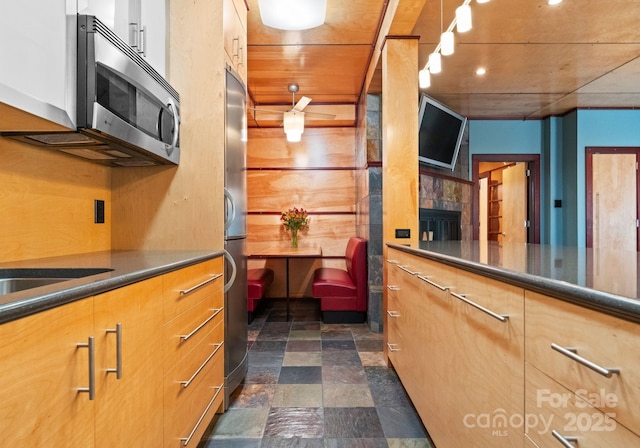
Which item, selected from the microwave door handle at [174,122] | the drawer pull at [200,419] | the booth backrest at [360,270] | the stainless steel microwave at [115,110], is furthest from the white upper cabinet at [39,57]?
the booth backrest at [360,270]

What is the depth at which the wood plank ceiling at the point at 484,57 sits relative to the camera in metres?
→ 2.81

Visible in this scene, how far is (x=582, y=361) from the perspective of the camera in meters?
0.67

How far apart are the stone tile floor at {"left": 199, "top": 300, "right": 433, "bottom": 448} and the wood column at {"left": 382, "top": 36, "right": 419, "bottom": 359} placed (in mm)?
1070

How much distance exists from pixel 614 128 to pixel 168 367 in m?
6.46

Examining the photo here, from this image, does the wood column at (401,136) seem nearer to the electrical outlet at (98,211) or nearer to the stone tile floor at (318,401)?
the stone tile floor at (318,401)

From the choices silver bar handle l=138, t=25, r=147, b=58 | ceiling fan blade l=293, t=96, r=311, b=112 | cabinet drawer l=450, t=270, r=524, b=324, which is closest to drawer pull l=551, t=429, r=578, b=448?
cabinet drawer l=450, t=270, r=524, b=324

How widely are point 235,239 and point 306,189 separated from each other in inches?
113

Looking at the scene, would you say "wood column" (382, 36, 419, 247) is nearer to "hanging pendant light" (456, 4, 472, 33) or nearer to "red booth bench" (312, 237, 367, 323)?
"hanging pendant light" (456, 4, 472, 33)

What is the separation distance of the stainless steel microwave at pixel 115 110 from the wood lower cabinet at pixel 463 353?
1498mm

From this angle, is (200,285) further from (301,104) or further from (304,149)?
(304,149)

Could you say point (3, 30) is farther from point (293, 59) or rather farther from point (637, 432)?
point (293, 59)

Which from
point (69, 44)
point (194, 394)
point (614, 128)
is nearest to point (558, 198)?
point (614, 128)

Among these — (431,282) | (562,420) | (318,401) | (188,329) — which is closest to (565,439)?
(562,420)

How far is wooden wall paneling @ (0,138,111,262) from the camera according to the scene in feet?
4.49
